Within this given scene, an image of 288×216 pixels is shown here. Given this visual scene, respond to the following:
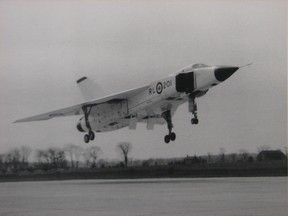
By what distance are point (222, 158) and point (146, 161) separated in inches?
249

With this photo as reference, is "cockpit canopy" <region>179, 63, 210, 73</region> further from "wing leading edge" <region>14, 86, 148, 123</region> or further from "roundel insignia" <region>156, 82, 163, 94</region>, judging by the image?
"wing leading edge" <region>14, 86, 148, 123</region>

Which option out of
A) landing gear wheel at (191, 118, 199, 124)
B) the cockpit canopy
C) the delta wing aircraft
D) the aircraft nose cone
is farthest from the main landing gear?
the aircraft nose cone

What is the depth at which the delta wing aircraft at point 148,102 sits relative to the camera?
79.2 ft

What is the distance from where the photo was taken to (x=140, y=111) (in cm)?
2897

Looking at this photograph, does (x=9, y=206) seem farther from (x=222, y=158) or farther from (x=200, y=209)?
(x=222, y=158)

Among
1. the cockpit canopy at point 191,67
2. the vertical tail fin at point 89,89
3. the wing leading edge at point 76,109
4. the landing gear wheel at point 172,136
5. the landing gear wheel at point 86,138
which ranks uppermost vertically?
the vertical tail fin at point 89,89

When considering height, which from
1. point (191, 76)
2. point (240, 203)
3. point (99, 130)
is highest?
point (191, 76)

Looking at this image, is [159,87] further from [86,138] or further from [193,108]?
[86,138]

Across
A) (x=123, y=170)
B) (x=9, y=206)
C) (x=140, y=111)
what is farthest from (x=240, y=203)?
(x=123, y=170)

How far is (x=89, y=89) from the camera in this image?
35781 millimetres

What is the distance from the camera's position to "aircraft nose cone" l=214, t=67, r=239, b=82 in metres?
23.0

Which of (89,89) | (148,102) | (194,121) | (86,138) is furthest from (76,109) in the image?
(194,121)

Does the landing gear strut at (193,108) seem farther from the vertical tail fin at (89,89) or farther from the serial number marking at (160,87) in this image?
the vertical tail fin at (89,89)

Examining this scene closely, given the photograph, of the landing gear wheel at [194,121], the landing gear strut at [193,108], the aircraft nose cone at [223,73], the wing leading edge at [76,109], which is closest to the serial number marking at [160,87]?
the wing leading edge at [76,109]
